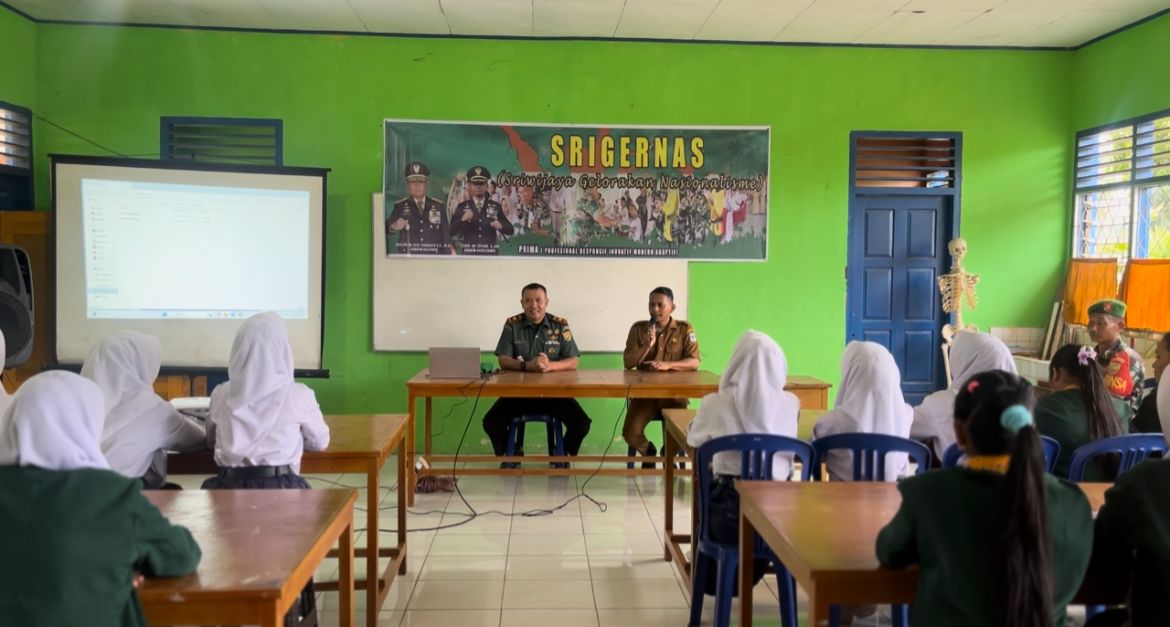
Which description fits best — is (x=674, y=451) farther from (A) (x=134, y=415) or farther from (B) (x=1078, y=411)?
(A) (x=134, y=415)

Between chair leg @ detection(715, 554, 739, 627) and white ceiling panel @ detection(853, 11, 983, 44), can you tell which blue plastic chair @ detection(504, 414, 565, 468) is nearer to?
chair leg @ detection(715, 554, 739, 627)

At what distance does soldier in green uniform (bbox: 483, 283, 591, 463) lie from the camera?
5.39 meters

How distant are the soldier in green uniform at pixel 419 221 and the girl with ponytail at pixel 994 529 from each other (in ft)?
15.5

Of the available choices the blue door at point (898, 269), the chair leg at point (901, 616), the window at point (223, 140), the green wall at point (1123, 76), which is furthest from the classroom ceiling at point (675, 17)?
the chair leg at point (901, 616)

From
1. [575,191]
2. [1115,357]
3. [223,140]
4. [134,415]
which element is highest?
[223,140]

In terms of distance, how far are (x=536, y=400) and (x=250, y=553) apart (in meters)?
3.63

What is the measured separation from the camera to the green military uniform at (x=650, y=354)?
544cm

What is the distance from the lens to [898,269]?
20.7 feet

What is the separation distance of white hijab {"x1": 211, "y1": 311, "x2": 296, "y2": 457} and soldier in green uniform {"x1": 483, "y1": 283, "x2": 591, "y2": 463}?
8.26 feet

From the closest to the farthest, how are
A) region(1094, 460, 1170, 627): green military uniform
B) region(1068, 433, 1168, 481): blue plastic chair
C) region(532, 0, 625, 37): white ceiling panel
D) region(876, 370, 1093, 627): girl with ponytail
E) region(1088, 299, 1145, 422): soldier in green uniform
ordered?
region(876, 370, 1093, 627): girl with ponytail < region(1094, 460, 1170, 627): green military uniform < region(1068, 433, 1168, 481): blue plastic chair < region(1088, 299, 1145, 422): soldier in green uniform < region(532, 0, 625, 37): white ceiling panel

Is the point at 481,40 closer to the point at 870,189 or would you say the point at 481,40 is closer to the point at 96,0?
the point at 96,0

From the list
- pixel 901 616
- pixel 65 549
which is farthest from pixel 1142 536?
pixel 65 549

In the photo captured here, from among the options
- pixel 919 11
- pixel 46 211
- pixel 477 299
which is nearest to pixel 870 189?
pixel 919 11

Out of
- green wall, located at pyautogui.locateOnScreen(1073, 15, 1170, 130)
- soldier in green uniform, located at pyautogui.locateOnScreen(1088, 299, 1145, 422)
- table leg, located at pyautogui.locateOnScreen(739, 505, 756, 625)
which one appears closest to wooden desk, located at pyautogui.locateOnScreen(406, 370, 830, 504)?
soldier in green uniform, located at pyautogui.locateOnScreen(1088, 299, 1145, 422)
